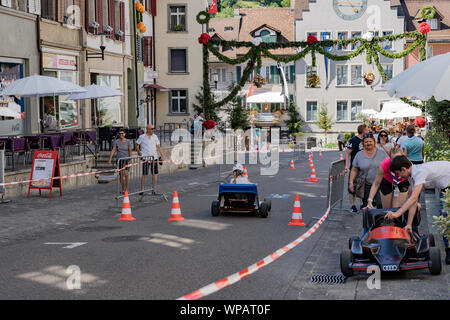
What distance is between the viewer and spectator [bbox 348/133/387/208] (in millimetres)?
13258

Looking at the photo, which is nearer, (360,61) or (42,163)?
(42,163)

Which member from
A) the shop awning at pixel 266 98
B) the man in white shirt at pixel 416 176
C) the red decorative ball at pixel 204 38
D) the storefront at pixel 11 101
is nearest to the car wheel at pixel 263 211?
the man in white shirt at pixel 416 176

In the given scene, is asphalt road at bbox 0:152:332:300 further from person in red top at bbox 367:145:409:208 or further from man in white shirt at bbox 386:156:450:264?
man in white shirt at bbox 386:156:450:264

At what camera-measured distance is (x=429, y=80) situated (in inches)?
476

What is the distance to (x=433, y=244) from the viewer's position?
29.3ft

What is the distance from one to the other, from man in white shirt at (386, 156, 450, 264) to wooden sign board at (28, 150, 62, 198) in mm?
11937

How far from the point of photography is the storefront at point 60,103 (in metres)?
26.8

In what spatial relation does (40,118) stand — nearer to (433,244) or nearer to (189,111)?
(433,244)

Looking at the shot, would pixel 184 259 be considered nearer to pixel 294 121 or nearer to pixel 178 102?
pixel 178 102

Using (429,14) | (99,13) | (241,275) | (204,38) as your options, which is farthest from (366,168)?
(99,13)

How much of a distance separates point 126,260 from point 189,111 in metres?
43.7

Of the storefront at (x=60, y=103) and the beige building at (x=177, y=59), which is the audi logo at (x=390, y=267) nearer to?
the storefront at (x=60, y=103)

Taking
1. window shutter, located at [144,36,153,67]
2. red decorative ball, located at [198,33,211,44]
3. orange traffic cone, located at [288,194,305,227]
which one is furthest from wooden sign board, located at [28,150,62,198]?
window shutter, located at [144,36,153,67]

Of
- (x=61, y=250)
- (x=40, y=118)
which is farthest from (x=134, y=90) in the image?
(x=61, y=250)
